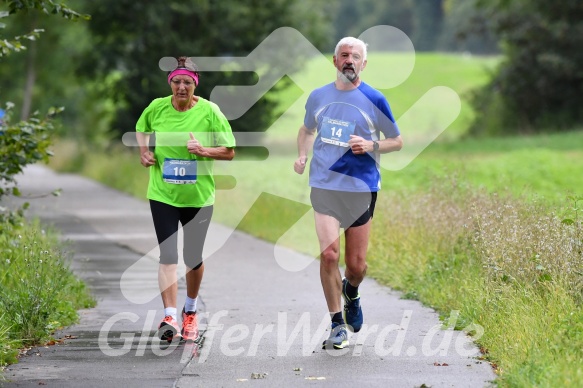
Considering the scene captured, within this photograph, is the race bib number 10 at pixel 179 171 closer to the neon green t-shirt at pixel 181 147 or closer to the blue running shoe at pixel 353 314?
the neon green t-shirt at pixel 181 147

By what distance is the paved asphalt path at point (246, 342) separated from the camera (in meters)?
7.21

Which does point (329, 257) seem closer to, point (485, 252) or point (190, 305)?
point (190, 305)

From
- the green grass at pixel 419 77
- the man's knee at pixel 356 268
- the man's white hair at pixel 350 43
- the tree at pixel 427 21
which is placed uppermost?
the tree at pixel 427 21

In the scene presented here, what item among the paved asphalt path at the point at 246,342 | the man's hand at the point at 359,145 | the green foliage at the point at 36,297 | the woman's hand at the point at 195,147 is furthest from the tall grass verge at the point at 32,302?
the man's hand at the point at 359,145

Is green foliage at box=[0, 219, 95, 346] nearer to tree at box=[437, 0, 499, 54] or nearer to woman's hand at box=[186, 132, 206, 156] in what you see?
woman's hand at box=[186, 132, 206, 156]

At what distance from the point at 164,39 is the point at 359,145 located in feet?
97.9

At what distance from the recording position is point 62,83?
62.4 metres

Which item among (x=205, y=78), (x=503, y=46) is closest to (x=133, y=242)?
(x=205, y=78)

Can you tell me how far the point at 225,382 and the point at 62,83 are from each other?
56.9m

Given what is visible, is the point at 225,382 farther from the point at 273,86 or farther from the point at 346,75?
the point at 273,86

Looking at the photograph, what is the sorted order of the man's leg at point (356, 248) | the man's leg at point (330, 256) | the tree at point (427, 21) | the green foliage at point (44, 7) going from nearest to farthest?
the man's leg at point (330, 256) < the man's leg at point (356, 248) < the green foliage at point (44, 7) < the tree at point (427, 21)

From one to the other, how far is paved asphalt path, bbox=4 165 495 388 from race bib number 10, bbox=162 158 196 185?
118 centimetres

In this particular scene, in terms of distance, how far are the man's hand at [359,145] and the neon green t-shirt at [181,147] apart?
3.65 feet

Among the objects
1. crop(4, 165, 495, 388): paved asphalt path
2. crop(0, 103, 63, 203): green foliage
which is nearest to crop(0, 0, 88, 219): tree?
crop(0, 103, 63, 203): green foliage
